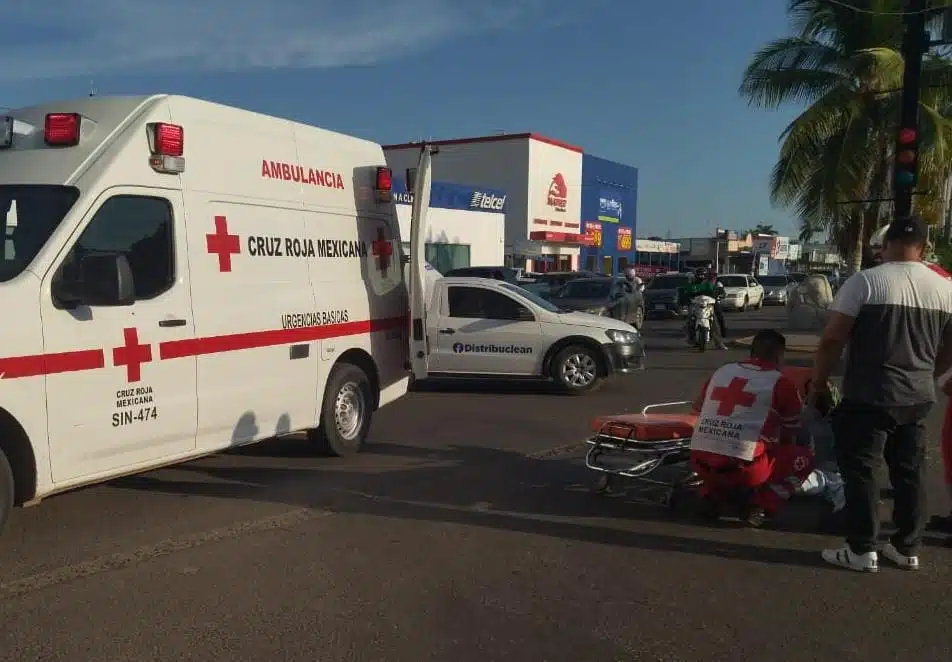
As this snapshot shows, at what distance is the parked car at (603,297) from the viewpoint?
20125 millimetres

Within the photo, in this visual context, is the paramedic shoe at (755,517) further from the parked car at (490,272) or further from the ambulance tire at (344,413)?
the parked car at (490,272)

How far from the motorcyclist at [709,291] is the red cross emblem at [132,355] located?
13638 mm

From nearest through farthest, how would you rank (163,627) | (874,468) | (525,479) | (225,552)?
(163,627) < (874,468) < (225,552) < (525,479)

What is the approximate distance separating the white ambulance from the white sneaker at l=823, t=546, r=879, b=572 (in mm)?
4100

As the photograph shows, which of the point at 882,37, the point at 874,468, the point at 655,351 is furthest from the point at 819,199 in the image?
the point at 874,468

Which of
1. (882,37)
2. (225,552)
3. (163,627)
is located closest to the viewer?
(163,627)

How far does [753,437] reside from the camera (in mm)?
5504

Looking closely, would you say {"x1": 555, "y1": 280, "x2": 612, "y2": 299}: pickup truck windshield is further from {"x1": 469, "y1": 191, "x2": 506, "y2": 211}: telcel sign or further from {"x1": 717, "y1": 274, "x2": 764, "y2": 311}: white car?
{"x1": 469, "y1": 191, "x2": 506, "y2": 211}: telcel sign

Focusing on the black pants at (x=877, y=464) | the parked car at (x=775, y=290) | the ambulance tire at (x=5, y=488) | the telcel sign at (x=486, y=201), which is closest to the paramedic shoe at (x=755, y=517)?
the black pants at (x=877, y=464)

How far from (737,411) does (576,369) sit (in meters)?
6.45

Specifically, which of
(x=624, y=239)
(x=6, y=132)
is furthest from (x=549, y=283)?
(x=624, y=239)

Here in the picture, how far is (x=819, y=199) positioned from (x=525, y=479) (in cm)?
1374

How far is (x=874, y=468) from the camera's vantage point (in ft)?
15.7

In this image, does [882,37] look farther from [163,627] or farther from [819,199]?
[163,627]
